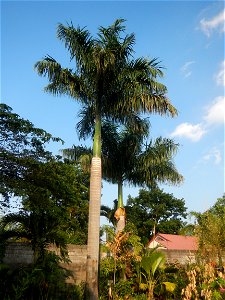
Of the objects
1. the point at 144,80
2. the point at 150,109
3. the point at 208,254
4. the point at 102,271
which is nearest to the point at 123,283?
the point at 102,271

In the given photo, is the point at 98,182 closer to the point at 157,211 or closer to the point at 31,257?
the point at 31,257

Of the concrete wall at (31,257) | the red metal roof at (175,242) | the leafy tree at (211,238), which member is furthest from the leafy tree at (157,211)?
the concrete wall at (31,257)

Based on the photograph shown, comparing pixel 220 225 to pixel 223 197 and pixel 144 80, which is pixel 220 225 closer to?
pixel 144 80

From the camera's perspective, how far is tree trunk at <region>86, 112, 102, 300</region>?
41.5 ft

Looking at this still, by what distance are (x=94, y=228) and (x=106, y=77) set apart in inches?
229

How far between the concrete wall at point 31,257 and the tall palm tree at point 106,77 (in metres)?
4.04

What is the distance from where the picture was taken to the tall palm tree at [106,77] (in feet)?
48.2

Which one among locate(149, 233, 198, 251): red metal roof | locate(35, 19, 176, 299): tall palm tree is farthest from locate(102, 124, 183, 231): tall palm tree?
locate(149, 233, 198, 251): red metal roof

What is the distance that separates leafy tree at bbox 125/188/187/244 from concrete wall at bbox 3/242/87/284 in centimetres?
3361

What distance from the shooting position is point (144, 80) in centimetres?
1530

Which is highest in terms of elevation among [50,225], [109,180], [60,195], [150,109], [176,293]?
[150,109]

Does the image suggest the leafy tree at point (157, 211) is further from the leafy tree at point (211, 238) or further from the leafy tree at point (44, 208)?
the leafy tree at point (44, 208)

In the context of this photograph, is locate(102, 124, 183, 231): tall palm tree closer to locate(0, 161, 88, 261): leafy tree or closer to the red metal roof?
locate(0, 161, 88, 261): leafy tree

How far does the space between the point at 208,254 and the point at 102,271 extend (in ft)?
30.1
